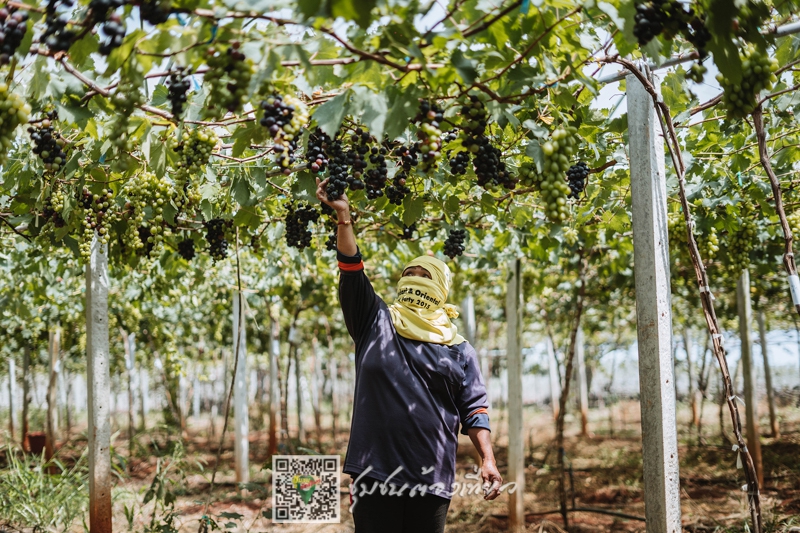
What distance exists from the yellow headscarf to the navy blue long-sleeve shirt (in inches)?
1.8

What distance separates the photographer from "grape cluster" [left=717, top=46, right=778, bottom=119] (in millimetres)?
1698

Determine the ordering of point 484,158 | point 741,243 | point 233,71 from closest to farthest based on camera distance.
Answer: point 233,71, point 484,158, point 741,243

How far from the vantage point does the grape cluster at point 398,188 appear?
8.74 ft

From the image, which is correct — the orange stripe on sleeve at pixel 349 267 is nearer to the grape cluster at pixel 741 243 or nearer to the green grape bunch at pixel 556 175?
the green grape bunch at pixel 556 175

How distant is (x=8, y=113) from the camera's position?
1.68m

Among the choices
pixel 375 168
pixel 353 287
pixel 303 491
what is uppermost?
pixel 375 168

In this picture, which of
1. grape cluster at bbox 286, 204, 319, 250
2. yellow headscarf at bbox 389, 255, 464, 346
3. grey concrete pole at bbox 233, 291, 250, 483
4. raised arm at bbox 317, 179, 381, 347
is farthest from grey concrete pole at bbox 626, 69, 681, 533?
grey concrete pole at bbox 233, 291, 250, 483

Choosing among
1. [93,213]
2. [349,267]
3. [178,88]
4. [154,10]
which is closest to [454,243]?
[349,267]

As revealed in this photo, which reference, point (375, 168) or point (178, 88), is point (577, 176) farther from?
point (178, 88)

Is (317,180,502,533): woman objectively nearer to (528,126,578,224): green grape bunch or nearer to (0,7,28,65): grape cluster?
(528,126,578,224): green grape bunch

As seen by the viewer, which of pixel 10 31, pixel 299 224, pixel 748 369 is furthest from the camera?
pixel 748 369

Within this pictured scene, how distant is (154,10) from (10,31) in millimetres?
378

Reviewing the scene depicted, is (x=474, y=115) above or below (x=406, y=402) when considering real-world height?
above

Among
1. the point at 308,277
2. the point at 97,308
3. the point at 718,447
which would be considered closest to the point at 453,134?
the point at 97,308
